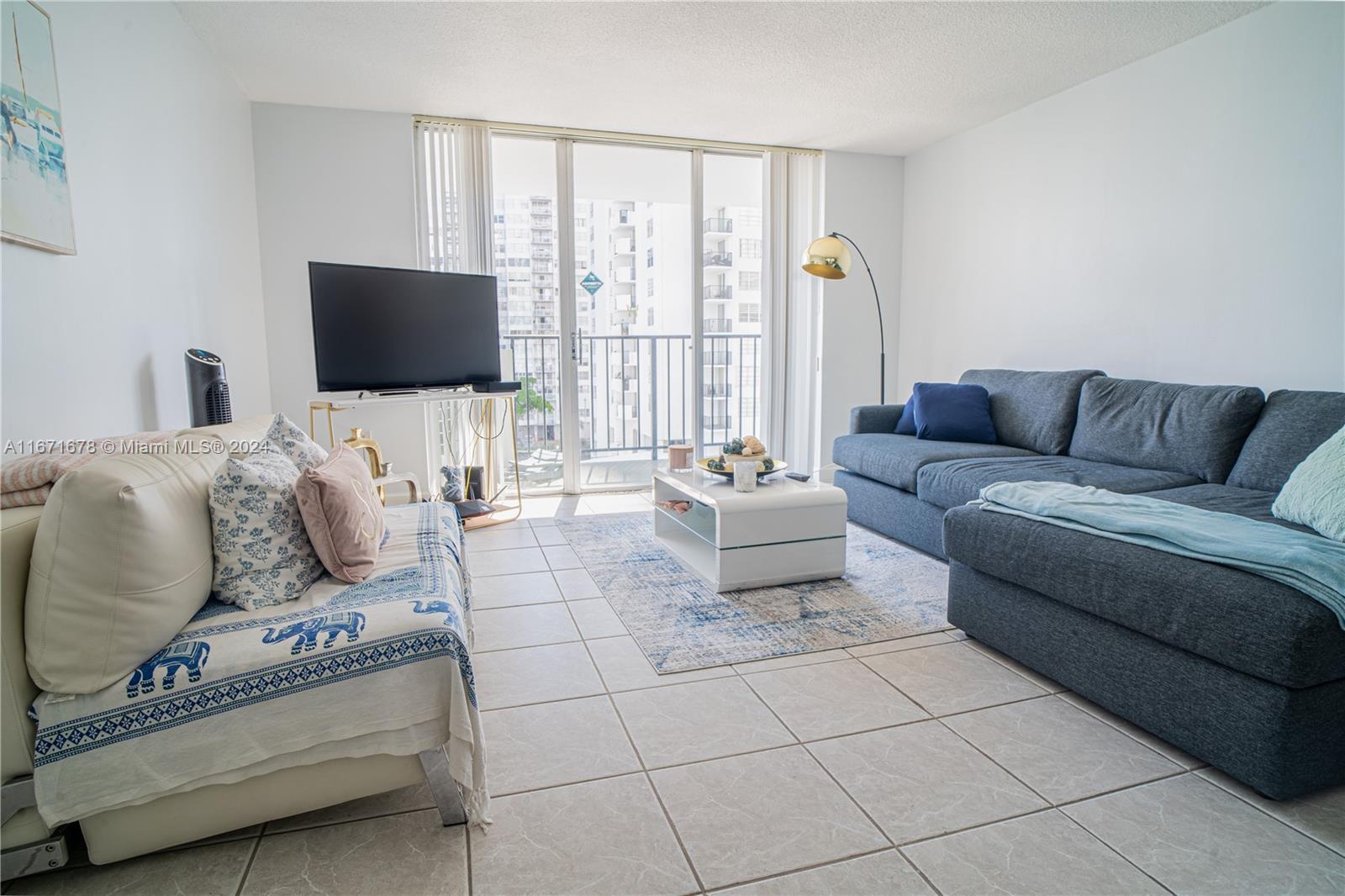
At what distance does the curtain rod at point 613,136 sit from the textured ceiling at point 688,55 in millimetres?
79

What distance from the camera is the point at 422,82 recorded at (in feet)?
12.2

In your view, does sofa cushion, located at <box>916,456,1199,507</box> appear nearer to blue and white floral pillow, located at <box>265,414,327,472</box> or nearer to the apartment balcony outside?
the apartment balcony outside

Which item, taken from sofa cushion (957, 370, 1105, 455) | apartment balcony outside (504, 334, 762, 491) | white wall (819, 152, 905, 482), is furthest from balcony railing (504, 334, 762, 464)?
sofa cushion (957, 370, 1105, 455)

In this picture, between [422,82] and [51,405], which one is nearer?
[51,405]

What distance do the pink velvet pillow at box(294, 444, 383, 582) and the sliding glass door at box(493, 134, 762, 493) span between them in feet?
9.61

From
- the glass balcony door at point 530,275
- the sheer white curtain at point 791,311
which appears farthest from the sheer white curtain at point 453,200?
the sheer white curtain at point 791,311

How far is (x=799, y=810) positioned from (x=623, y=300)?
4.47 meters

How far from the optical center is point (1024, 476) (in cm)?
295

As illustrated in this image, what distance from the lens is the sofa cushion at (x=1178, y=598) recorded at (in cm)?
146

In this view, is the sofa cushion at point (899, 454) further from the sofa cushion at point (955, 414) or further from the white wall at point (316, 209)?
the white wall at point (316, 209)

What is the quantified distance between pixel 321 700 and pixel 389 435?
3.20m

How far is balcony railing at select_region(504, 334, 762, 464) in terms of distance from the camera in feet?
17.9

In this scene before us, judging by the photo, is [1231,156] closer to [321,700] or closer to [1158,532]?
[1158,532]

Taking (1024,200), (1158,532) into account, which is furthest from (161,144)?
(1024,200)
